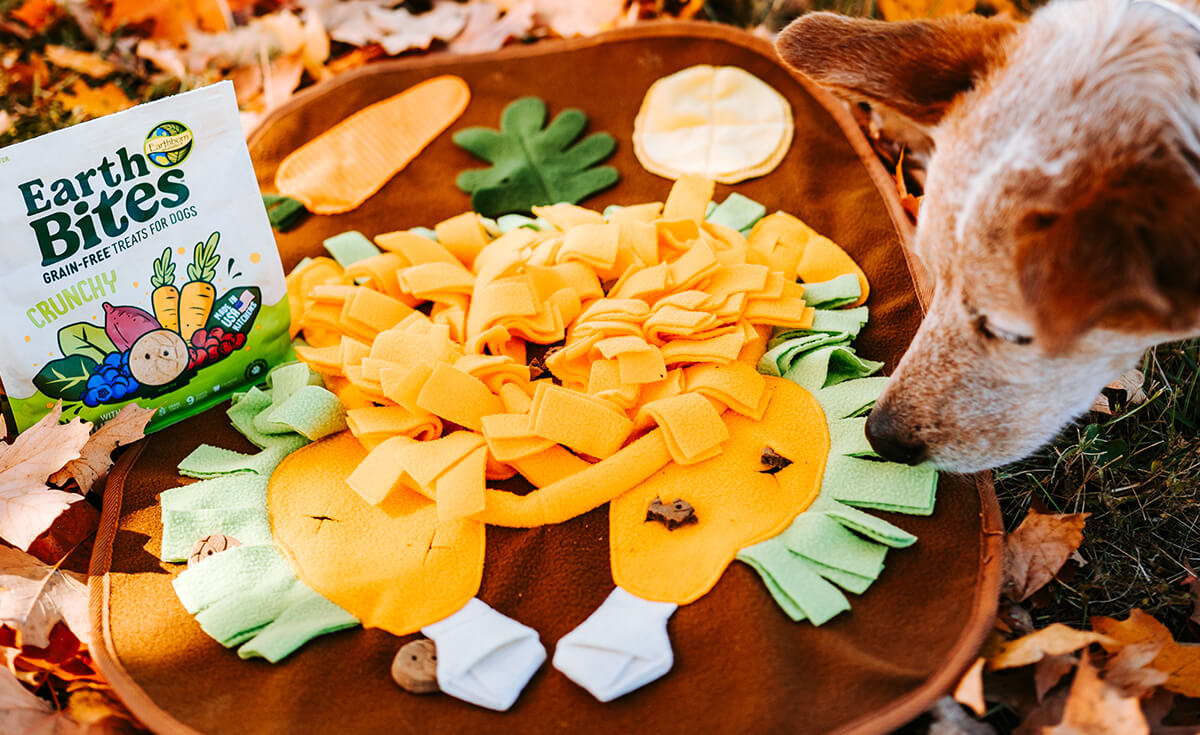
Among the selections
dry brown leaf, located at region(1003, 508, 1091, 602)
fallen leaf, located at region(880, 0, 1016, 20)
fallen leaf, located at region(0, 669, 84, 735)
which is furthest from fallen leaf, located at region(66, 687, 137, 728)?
fallen leaf, located at region(880, 0, 1016, 20)

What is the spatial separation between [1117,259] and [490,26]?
2604 millimetres

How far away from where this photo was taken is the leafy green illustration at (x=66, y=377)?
188cm

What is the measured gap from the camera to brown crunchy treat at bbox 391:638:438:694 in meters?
1.54

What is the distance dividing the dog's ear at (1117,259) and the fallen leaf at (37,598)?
172 centimetres

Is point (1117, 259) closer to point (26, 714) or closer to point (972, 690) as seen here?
point (972, 690)

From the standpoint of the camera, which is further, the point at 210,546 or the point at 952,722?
the point at 210,546

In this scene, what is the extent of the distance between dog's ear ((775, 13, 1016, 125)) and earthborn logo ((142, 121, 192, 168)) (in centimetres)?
127

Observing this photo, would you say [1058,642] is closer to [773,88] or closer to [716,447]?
[716,447]

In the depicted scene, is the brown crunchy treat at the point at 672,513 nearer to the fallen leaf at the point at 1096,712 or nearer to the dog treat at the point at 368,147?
the fallen leaf at the point at 1096,712

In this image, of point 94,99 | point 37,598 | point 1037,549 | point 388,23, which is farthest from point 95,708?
→ point 388,23

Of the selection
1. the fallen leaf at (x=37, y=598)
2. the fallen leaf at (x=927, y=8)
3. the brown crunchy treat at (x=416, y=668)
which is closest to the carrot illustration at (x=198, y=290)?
the fallen leaf at (x=37, y=598)

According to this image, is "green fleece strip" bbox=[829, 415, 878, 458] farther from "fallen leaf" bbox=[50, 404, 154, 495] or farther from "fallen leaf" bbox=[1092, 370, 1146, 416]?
"fallen leaf" bbox=[50, 404, 154, 495]

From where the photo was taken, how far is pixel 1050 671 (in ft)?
4.94

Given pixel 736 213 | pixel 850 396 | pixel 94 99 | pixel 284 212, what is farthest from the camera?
pixel 94 99
